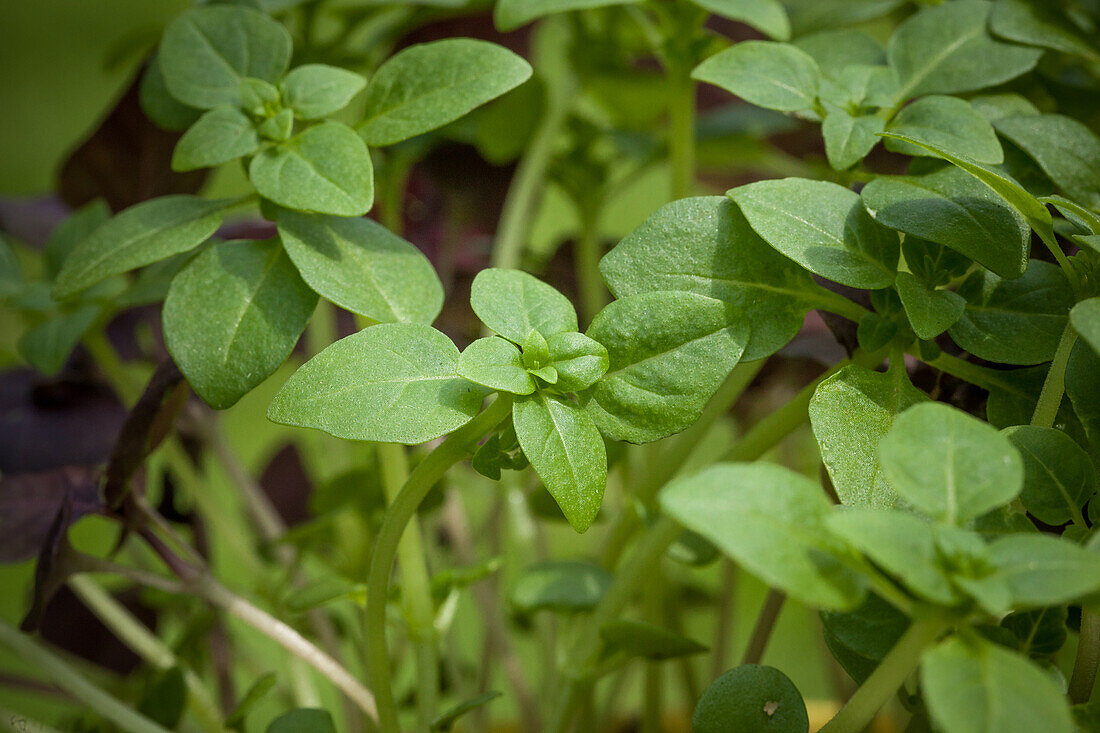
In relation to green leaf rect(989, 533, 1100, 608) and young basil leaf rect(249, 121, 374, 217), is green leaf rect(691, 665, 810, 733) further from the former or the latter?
young basil leaf rect(249, 121, 374, 217)

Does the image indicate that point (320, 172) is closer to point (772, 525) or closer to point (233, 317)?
point (233, 317)

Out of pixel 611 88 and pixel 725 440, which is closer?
pixel 611 88

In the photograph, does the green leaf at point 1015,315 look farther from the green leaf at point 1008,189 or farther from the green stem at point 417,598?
the green stem at point 417,598

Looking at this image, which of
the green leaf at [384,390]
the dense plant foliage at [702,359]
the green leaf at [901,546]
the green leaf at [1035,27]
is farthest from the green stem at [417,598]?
the green leaf at [1035,27]

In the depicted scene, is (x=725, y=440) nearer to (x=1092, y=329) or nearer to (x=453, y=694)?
(x=453, y=694)

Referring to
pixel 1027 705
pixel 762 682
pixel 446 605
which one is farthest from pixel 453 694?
pixel 1027 705
